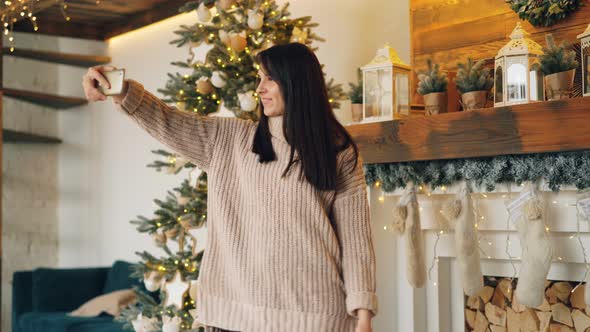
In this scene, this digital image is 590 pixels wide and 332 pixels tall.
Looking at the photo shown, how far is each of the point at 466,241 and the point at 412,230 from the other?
0.96ft

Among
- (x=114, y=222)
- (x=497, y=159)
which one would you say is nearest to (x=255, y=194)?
(x=497, y=159)

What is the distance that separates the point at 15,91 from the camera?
6.05 metres

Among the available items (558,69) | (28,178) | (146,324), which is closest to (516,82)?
(558,69)

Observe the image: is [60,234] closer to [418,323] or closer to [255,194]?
[418,323]

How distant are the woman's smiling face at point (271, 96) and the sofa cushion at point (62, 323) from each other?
290cm

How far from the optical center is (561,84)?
2.81 metres

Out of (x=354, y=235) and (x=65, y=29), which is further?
(x=65, y=29)

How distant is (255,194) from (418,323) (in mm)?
1663

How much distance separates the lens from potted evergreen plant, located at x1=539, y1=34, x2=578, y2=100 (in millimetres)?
2807

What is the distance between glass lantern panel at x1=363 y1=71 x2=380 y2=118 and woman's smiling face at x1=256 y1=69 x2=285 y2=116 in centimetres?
135

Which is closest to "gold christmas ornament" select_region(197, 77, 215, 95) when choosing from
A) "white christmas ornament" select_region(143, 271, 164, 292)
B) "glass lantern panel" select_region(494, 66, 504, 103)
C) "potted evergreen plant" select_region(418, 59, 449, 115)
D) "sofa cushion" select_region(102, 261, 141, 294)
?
"white christmas ornament" select_region(143, 271, 164, 292)

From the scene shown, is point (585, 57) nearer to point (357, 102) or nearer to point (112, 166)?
point (357, 102)

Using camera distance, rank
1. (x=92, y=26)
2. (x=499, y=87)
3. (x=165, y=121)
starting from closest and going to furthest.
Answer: (x=165, y=121), (x=499, y=87), (x=92, y=26)

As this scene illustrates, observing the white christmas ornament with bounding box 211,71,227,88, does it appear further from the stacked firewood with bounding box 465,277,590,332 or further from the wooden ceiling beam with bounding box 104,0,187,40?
the wooden ceiling beam with bounding box 104,0,187,40
